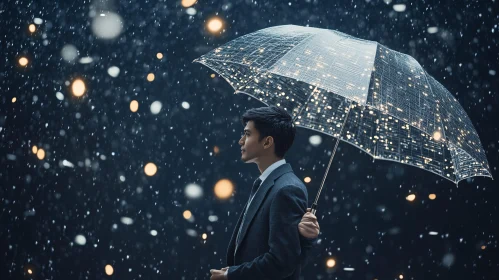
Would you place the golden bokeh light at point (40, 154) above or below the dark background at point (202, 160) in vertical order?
below

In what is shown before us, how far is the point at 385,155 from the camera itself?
2.05 m

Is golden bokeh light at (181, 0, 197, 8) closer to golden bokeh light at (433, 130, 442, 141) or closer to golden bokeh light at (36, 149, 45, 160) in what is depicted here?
golden bokeh light at (36, 149, 45, 160)

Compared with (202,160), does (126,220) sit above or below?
below

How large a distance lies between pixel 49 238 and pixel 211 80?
1.48 metres

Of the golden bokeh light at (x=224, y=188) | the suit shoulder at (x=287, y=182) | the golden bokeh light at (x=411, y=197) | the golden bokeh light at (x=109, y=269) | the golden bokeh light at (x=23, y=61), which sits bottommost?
the golden bokeh light at (x=109, y=269)

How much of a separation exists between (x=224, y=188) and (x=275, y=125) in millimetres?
1233

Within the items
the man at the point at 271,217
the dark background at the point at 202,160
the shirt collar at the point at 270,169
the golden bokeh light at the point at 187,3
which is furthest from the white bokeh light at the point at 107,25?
the shirt collar at the point at 270,169

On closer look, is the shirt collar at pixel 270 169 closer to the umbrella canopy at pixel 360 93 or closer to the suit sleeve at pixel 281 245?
the suit sleeve at pixel 281 245

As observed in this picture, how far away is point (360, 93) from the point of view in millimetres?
1744

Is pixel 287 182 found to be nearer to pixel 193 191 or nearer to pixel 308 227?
pixel 308 227

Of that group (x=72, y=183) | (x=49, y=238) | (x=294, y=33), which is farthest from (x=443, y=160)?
(x=49, y=238)

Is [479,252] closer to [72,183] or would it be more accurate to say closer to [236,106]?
[236,106]

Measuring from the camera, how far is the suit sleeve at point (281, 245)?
1.61 metres

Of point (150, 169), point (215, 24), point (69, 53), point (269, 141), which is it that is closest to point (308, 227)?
point (269, 141)
